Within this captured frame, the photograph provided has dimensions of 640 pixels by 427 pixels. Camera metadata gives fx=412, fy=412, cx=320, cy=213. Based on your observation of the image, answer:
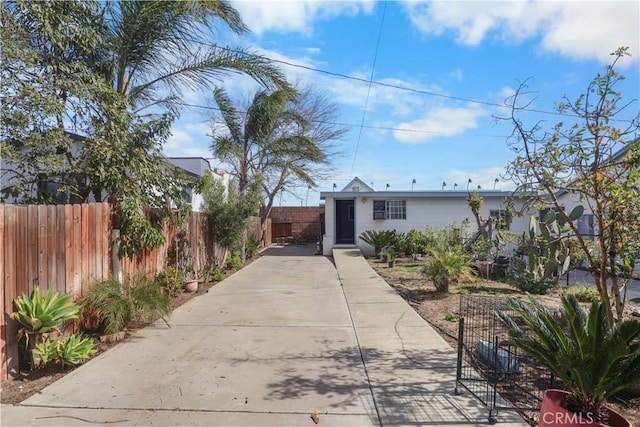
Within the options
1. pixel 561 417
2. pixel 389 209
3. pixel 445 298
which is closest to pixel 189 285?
pixel 445 298

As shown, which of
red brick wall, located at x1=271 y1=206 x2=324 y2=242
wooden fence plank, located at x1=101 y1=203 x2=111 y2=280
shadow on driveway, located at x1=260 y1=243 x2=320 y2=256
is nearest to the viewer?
wooden fence plank, located at x1=101 y1=203 x2=111 y2=280

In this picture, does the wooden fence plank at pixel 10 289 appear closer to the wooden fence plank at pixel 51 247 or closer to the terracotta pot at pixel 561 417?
the wooden fence plank at pixel 51 247

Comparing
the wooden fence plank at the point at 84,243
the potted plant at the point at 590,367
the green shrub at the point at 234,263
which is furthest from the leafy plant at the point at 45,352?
the green shrub at the point at 234,263

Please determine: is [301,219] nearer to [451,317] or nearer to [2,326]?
[451,317]

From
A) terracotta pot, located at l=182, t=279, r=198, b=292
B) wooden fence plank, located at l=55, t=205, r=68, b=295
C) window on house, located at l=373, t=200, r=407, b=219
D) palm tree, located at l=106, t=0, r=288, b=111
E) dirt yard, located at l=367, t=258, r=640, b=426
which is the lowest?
dirt yard, located at l=367, t=258, r=640, b=426

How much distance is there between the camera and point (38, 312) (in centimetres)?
432


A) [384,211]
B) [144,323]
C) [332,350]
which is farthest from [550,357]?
[384,211]

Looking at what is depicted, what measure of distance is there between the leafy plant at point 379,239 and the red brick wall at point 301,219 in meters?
9.29

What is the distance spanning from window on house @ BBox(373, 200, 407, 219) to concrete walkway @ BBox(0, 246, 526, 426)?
1191 centimetres

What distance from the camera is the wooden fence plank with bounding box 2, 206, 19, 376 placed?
13.7 ft

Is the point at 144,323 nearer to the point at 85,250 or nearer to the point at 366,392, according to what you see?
the point at 85,250

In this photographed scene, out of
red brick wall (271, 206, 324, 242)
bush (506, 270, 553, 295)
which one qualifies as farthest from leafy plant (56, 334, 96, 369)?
red brick wall (271, 206, 324, 242)

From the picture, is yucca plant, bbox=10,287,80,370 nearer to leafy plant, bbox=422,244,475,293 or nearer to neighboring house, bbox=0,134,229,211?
neighboring house, bbox=0,134,229,211

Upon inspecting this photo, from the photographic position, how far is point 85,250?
5590mm
